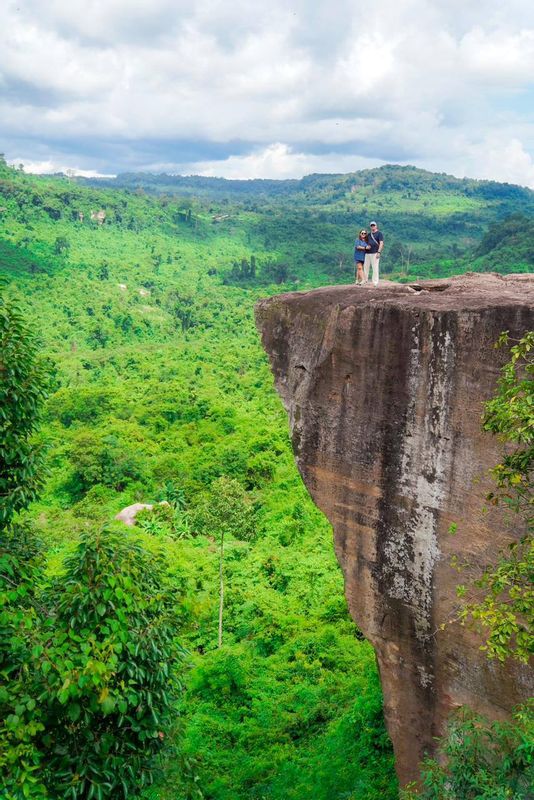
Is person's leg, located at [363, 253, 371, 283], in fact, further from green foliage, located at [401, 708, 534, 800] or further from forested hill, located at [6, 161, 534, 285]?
forested hill, located at [6, 161, 534, 285]

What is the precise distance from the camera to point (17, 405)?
17.3ft

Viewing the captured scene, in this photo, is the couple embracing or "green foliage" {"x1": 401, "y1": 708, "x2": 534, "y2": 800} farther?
the couple embracing

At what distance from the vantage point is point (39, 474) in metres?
5.71

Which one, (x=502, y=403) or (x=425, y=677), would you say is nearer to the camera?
(x=502, y=403)

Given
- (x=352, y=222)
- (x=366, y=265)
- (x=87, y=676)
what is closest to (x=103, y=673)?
(x=87, y=676)

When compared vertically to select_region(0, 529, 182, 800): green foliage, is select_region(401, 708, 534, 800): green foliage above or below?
below

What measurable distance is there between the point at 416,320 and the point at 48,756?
16.8 feet

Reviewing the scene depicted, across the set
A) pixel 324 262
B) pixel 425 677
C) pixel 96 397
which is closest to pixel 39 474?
pixel 425 677

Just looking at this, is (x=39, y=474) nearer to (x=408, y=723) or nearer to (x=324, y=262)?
(x=408, y=723)

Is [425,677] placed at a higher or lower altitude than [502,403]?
lower

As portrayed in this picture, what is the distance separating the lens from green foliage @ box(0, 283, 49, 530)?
205 inches

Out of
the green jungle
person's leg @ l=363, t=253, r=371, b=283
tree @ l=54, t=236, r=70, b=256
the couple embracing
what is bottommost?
the green jungle

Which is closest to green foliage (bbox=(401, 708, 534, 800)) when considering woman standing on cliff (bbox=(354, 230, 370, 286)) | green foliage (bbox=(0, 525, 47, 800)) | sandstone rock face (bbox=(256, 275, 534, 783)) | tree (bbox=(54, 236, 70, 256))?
sandstone rock face (bbox=(256, 275, 534, 783))

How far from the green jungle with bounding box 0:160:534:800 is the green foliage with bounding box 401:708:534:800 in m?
0.29
